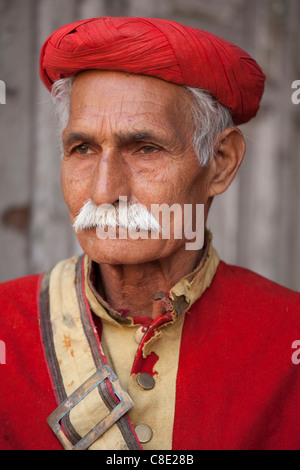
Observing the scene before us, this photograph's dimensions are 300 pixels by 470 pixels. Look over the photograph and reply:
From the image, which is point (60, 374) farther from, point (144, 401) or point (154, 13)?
point (154, 13)

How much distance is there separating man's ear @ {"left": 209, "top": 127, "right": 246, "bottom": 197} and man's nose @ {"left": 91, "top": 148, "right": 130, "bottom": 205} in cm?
48

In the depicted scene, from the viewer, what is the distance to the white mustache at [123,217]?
2.04 metres

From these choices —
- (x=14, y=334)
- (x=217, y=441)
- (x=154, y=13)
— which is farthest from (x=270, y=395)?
(x=154, y=13)

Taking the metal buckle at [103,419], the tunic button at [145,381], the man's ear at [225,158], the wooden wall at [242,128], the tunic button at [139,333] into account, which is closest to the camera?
the metal buckle at [103,419]

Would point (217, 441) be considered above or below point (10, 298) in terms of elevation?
below

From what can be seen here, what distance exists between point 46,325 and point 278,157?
3.83 meters

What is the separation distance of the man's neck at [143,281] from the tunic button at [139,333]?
0.10 meters

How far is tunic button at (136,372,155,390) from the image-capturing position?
6.80 ft

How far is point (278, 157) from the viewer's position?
5484 mm

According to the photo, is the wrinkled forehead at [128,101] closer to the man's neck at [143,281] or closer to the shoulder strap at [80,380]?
the man's neck at [143,281]

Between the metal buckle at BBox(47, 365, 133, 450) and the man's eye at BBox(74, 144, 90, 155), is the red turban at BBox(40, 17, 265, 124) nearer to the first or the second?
the man's eye at BBox(74, 144, 90, 155)

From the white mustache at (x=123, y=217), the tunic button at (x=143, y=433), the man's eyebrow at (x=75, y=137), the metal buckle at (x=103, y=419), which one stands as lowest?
Result: the tunic button at (x=143, y=433)

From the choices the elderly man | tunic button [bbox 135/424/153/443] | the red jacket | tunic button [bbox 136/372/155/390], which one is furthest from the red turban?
tunic button [bbox 135/424/153/443]

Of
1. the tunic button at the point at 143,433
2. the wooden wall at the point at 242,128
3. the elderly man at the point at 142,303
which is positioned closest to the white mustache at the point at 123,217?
the elderly man at the point at 142,303
